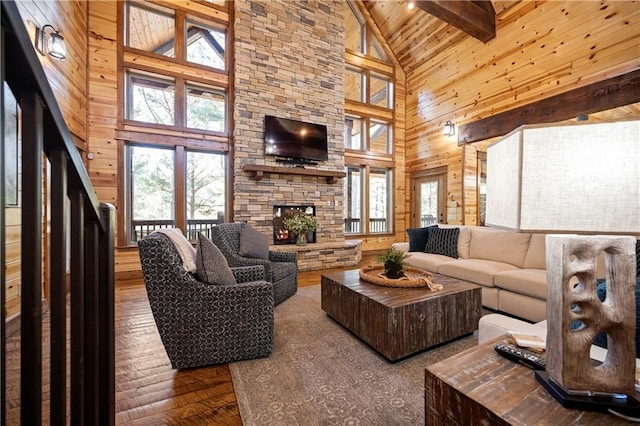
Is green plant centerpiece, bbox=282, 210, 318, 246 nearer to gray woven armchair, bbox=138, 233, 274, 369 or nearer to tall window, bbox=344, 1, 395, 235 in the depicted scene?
tall window, bbox=344, 1, 395, 235

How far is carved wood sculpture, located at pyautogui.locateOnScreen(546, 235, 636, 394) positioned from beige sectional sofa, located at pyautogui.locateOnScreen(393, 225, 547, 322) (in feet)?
5.64

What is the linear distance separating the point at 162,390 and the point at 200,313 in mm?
465

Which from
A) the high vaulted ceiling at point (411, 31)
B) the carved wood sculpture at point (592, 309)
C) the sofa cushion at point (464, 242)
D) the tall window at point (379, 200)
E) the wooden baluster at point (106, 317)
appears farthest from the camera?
→ the tall window at point (379, 200)

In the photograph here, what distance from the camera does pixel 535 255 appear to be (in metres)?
2.95

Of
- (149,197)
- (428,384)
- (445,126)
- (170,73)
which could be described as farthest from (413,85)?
(428,384)

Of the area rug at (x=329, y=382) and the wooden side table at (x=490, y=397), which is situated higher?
the wooden side table at (x=490, y=397)

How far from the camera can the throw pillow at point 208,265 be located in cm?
195

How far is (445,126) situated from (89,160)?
241 inches

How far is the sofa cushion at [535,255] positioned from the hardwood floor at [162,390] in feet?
10.2

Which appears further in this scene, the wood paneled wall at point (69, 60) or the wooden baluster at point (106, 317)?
the wood paneled wall at point (69, 60)

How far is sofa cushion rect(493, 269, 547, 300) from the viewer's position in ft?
7.97

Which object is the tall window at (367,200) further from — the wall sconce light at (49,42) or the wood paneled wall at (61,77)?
the wall sconce light at (49,42)

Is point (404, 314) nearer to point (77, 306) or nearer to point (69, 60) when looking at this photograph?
point (77, 306)

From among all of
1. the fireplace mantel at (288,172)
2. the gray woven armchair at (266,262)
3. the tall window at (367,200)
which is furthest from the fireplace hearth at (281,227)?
the gray woven armchair at (266,262)
